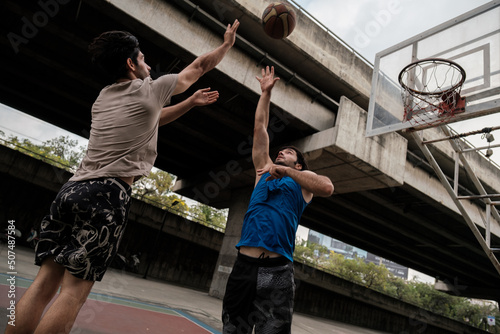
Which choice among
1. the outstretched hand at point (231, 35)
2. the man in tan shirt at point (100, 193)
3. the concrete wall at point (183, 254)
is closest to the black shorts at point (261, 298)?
the man in tan shirt at point (100, 193)

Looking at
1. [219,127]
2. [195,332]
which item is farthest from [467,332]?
[195,332]

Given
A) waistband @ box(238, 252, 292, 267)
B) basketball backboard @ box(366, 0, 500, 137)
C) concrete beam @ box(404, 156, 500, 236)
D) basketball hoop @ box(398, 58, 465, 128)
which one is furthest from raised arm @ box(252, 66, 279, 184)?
concrete beam @ box(404, 156, 500, 236)

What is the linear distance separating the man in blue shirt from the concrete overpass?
637 centimetres

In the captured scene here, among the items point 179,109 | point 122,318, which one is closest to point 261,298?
point 179,109

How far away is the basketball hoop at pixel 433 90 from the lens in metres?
6.12

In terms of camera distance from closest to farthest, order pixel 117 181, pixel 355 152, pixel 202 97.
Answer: pixel 117 181 → pixel 202 97 → pixel 355 152

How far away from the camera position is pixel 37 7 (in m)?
7.95

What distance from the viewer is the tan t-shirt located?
6.11 feet

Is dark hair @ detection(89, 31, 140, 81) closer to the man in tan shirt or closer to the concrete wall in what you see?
the man in tan shirt

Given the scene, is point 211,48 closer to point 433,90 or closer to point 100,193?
point 433,90

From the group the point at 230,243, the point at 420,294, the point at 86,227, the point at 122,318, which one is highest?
the point at 420,294

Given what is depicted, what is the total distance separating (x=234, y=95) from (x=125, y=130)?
25.9 feet

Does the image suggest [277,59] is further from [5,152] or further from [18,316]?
[5,152]

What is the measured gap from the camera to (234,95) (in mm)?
9570
